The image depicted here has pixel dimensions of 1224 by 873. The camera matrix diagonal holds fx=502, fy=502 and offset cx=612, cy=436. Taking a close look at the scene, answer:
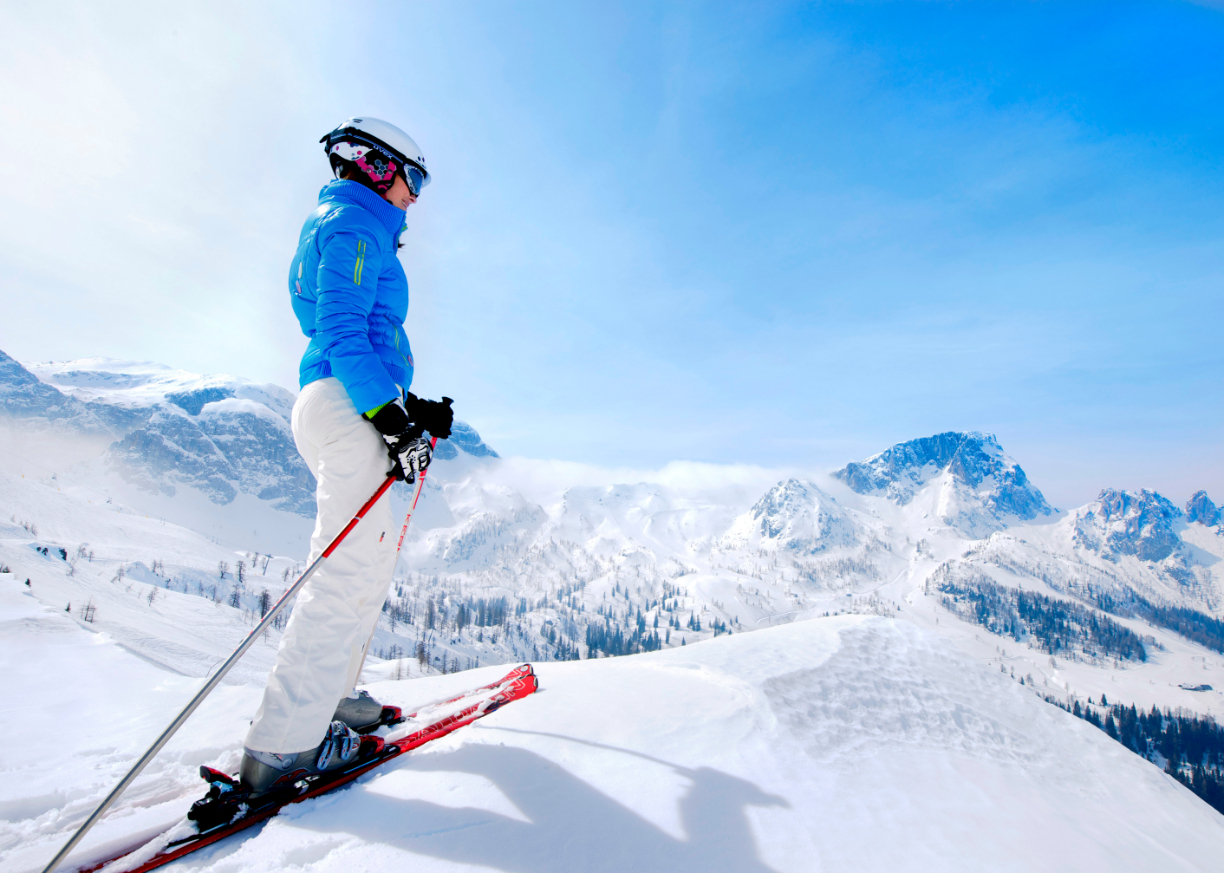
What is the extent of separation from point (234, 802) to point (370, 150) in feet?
14.9

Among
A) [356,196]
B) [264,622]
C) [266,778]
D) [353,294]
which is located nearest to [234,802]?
[266,778]

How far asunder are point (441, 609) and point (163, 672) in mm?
171992

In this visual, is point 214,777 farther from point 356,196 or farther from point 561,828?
point 356,196

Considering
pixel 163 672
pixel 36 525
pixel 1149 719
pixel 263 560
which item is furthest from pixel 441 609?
pixel 1149 719

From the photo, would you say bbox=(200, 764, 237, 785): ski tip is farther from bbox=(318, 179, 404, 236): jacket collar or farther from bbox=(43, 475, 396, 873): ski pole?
bbox=(318, 179, 404, 236): jacket collar

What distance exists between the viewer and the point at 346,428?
136 inches

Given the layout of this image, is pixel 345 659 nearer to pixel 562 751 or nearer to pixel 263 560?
pixel 562 751

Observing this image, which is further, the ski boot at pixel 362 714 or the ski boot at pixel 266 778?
the ski boot at pixel 362 714

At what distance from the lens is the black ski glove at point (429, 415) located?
3.64 meters

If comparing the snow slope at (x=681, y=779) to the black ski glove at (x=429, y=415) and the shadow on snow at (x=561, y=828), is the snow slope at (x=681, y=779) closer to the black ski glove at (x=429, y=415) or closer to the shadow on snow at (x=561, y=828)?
the shadow on snow at (x=561, y=828)

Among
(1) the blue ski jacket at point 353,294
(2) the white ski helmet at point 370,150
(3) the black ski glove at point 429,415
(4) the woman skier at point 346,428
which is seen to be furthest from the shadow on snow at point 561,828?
(2) the white ski helmet at point 370,150

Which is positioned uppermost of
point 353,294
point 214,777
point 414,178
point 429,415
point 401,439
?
point 414,178

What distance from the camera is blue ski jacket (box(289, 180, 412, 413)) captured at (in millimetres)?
3504

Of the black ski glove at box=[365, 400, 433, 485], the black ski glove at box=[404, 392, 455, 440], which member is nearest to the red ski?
the black ski glove at box=[365, 400, 433, 485]
